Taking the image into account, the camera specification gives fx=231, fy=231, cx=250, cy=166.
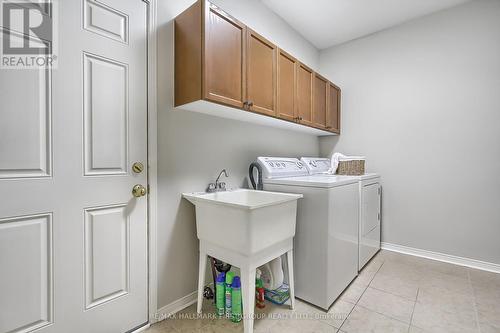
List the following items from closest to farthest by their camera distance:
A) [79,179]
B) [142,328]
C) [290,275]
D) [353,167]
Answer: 1. [79,179]
2. [142,328]
3. [290,275]
4. [353,167]

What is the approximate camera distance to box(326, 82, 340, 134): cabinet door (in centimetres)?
284

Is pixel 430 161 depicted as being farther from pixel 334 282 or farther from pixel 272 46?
pixel 272 46

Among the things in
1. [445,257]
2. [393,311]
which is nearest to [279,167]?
[393,311]

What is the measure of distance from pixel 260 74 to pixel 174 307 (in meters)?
1.81

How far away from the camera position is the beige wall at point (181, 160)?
5.03 feet

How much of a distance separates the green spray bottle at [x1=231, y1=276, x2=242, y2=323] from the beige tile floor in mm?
47

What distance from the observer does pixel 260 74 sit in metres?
1.80

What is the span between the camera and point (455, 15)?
239 centimetres

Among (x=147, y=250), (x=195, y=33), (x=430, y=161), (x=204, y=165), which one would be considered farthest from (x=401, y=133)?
(x=147, y=250)

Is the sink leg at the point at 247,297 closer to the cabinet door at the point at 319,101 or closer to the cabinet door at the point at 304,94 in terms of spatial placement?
the cabinet door at the point at 304,94

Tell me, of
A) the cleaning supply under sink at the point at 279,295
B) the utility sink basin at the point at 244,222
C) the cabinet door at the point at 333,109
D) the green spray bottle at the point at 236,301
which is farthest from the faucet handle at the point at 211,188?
the cabinet door at the point at 333,109

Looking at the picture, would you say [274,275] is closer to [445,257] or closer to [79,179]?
[79,179]

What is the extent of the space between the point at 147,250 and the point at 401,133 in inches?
113

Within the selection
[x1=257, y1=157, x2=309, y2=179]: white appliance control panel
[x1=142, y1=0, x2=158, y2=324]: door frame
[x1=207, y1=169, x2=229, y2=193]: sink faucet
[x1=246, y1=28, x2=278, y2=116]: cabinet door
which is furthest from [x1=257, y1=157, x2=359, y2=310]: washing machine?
[x1=142, y1=0, x2=158, y2=324]: door frame
